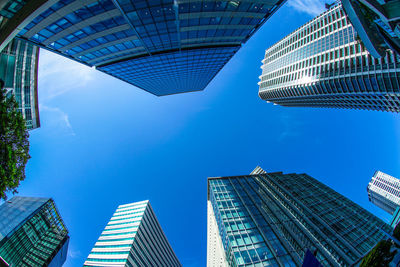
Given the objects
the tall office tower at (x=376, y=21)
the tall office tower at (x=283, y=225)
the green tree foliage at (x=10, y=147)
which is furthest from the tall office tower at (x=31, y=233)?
the tall office tower at (x=376, y=21)

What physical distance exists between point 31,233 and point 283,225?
72.4m

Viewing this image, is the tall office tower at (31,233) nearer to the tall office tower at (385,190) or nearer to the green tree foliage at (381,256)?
the green tree foliage at (381,256)

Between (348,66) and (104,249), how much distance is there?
101m

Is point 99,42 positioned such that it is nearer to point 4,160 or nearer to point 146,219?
point 4,160

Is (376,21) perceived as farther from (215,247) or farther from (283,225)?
(215,247)

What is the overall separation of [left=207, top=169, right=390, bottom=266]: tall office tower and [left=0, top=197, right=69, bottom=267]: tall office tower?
53215 mm

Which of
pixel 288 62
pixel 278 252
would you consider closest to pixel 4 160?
pixel 278 252

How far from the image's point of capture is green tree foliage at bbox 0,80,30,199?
1345 cm

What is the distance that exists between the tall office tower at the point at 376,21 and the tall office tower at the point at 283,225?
1131 inches

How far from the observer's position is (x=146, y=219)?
2685 inches

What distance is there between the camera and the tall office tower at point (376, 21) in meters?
9.89

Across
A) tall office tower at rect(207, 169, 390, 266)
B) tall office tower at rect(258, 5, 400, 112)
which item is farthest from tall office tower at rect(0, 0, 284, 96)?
tall office tower at rect(207, 169, 390, 266)

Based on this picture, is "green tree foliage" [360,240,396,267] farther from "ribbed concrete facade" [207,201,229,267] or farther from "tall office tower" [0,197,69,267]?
"tall office tower" [0,197,69,267]

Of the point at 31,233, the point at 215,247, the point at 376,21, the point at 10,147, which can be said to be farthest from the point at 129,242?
the point at 376,21
